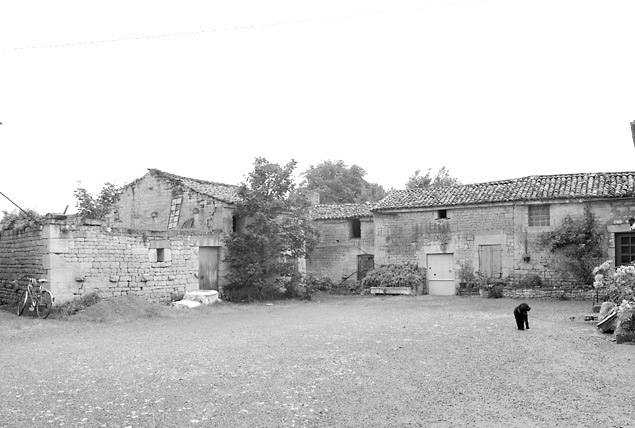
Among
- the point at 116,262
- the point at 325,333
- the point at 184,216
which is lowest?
the point at 325,333

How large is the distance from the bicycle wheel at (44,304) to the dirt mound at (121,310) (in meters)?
0.65

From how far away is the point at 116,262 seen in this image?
15.7 m

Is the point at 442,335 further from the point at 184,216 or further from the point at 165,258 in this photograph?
the point at 184,216

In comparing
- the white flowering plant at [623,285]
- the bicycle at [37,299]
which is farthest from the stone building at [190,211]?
the white flowering plant at [623,285]

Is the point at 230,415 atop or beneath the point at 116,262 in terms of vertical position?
beneath

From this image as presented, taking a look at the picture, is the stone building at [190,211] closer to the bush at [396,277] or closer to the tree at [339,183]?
the bush at [396,277]

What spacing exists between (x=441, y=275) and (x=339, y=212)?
6494 millimetres

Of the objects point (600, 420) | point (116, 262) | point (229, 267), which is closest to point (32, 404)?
point (600, 420)

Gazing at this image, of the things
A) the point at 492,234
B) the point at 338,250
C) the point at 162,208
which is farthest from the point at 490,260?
the point at 162,208

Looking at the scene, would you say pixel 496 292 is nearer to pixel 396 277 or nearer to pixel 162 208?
pixel 396 277

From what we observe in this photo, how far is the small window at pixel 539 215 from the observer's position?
20.4 metres

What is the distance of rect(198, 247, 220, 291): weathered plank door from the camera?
18891 millimetres

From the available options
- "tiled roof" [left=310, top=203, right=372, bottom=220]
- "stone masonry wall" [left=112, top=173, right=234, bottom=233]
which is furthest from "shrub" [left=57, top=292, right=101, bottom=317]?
"tiled roof" [left=310, top=203, right=372, bottom=220]

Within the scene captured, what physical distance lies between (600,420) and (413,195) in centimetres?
1959
